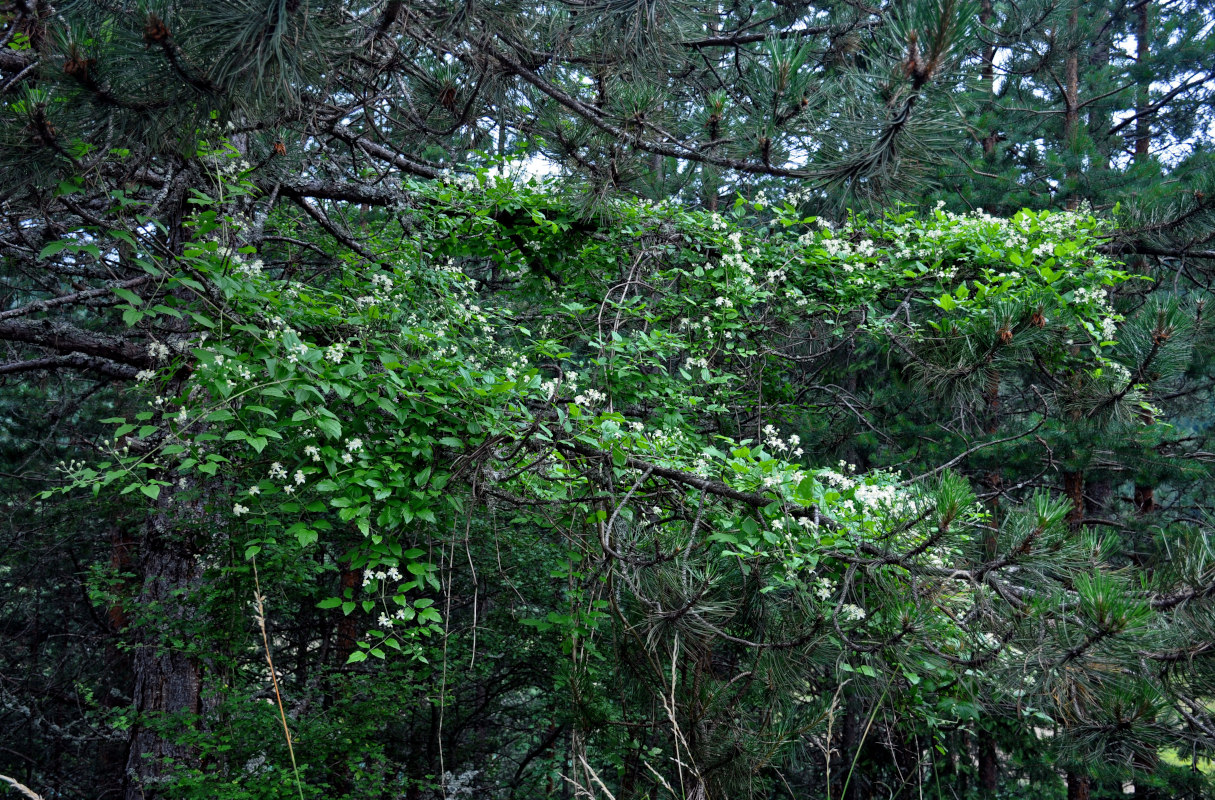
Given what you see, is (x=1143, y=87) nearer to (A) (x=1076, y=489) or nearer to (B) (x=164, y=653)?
(A) (x=1076, y=489)

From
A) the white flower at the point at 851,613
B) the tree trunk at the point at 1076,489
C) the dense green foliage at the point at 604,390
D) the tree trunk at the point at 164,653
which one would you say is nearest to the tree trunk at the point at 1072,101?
the dense green foliage at the point at 604,390

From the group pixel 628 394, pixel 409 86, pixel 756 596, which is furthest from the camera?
pixel 409 86

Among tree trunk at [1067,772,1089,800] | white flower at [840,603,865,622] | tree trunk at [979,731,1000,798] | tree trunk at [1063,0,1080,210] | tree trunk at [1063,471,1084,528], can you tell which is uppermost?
tree trunk at [1063,0,1080,210]

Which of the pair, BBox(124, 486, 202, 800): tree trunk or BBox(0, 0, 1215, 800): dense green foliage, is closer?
BBox(0, 0, 1215, 800): dense green foliage

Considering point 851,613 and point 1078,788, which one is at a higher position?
point 851,613

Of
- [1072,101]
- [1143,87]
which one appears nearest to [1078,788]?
[1072,101]

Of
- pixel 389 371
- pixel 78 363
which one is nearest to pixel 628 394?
pixel 389 371

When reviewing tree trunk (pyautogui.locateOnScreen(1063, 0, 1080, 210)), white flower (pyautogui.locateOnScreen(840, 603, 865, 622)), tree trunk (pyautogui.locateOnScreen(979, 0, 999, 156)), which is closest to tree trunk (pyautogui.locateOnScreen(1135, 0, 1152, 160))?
tree trunk (pyautogui.locateOnScreen(1063, 0, 1080, 210))

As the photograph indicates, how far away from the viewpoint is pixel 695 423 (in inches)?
230

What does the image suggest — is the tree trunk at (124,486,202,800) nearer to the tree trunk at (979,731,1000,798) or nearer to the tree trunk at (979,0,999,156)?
the tree trunk at (979,0,999,156)

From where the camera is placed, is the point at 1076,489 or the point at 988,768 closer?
the point at 1076,489

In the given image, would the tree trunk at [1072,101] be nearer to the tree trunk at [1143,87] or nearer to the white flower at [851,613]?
the tree trunk at [1143,87]

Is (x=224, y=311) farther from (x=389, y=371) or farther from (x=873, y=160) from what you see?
(x=873, y=160)

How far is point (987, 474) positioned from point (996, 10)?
214 inches
